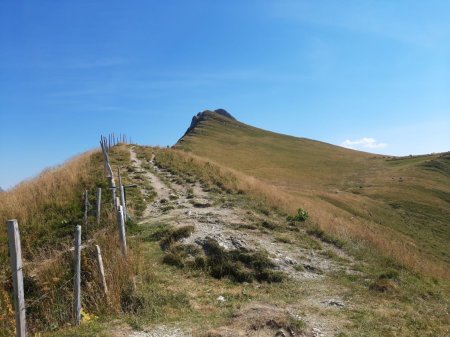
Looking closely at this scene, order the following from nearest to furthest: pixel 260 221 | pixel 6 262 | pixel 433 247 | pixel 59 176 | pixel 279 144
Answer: pixel 6 262, pixel 260 221, pixel 59 176, pixel 433 247, pixel 279 144

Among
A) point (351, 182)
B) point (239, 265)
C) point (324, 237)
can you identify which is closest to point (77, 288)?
point (239, 265)

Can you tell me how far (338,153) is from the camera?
124 meters

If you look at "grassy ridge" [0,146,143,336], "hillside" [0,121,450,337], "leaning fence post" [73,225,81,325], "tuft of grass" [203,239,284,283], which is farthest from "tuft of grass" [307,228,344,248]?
"leaning fence post" [73,225,81,325]

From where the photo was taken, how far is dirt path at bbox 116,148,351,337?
8.21m

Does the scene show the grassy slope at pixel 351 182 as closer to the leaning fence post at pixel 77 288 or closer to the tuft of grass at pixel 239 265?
the tuft of grass at pixel 239 265

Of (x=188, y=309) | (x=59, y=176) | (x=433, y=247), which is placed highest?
(x=59, y=176)

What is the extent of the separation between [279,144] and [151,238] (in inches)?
4402

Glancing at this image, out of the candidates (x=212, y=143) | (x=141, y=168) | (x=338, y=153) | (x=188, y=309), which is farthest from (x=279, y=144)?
(x=188, y=309)

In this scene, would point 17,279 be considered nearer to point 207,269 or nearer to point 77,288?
point 77,288

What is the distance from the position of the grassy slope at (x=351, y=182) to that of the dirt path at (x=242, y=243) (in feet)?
12.2

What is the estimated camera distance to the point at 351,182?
234ft

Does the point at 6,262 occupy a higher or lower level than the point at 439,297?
higher

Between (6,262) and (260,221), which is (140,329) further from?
(260,221)

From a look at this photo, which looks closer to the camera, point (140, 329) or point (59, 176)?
point (140, 329)
